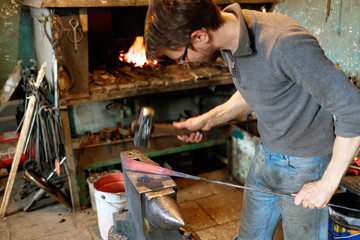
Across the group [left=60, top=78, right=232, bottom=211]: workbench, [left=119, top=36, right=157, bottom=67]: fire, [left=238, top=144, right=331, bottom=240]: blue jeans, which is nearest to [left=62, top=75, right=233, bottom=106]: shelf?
[left=60, top=78, right=232, bottom=211]: workbench

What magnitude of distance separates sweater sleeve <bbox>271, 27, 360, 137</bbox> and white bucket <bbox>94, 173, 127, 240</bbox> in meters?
1.88

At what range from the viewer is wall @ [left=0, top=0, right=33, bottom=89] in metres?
4.01

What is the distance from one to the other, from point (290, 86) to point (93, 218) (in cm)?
250

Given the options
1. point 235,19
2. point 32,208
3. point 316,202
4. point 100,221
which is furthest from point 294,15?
point 32,208

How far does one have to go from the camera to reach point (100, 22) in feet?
13.3

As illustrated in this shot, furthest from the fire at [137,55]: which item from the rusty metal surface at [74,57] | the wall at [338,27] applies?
the wall at [338,27]

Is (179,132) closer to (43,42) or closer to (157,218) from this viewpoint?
(157,218)

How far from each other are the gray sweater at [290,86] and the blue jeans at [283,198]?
7 centimetres

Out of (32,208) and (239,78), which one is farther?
(32,208)

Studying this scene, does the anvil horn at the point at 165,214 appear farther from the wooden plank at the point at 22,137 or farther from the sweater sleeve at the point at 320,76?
the wooden plank at the point at 22,137

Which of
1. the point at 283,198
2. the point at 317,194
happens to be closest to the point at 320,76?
the point at 317,194

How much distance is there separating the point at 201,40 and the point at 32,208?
287cm

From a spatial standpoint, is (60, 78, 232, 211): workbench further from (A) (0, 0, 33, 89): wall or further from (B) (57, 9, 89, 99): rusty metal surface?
(A) (0, 0, 33, 89): wall

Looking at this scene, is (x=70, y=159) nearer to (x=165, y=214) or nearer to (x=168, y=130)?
(x=168, y=130)
